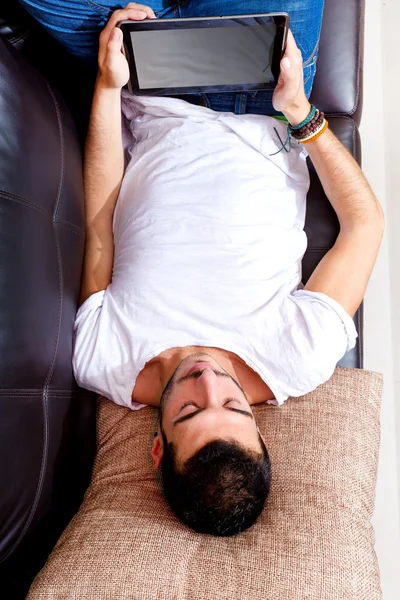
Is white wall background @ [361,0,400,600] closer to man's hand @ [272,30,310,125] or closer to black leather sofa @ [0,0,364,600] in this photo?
black leather sofa @ [0,0,364,600]

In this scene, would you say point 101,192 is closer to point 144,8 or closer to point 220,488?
point 144,8

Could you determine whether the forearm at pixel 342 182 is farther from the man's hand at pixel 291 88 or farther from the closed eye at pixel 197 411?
the closed eye at pixel 197 411

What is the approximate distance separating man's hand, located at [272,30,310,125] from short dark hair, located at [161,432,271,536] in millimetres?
726

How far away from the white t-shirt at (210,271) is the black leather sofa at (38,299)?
0.08 metres

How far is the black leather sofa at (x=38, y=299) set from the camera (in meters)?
0.96

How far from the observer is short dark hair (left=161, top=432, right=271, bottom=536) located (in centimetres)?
97

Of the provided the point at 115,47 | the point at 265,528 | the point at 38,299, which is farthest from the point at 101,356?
the point at 115,47

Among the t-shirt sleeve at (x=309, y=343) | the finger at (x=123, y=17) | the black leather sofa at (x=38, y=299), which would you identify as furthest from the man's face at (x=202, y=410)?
the finger at (x=123, y=17)

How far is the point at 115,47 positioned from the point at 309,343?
71 cm

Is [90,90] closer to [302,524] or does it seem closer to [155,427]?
[155,427]

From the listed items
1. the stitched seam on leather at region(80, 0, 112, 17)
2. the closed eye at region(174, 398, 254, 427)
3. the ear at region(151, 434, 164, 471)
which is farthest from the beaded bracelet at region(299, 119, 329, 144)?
the ear at region(151, 434, 164, 471)

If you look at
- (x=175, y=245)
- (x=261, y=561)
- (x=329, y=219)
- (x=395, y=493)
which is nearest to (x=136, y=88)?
(x=175, y=245)

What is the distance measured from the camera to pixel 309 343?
1.10 m

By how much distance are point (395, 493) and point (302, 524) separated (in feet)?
2.25
